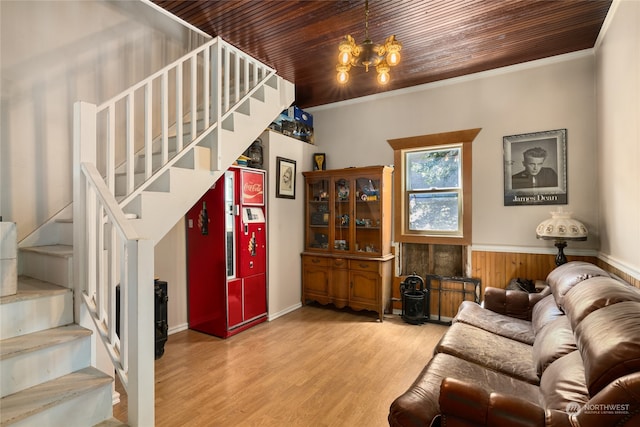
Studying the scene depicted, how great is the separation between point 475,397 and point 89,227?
7.15 feet

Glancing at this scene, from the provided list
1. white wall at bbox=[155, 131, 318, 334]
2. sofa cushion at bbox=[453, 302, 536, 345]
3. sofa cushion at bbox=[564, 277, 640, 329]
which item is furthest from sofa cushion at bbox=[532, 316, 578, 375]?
white wall at bbox=[155, 131, 318, 334]

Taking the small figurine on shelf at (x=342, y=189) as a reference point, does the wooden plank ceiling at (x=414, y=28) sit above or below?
above

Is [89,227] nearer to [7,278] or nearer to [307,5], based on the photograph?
[7,278]

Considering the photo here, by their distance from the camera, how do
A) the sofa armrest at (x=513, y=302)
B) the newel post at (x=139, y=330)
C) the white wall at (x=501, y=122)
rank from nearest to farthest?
1. the newel post at (x=139, y=330)
2. the sofa armrest at (x=513, y=302)
3. the white wall at (x=501, y=122)

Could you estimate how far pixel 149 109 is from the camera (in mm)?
2180

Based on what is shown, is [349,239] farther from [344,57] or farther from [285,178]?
[344,57]

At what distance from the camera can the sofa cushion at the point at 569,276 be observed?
2.09m

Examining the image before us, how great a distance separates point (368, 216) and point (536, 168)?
2.10 metres

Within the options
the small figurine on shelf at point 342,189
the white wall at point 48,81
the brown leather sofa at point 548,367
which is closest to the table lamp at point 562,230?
the brown leather sofa at point 548,367

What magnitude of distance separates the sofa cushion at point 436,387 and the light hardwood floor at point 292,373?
597mm

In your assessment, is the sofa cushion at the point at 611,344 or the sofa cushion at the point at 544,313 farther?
the sofa cushion at the point at 544,313

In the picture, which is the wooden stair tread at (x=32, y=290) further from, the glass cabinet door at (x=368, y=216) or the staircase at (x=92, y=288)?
the glass cabinet door at (x=368, y=216)

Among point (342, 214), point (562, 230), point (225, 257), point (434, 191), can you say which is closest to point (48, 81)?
point (225, 257)

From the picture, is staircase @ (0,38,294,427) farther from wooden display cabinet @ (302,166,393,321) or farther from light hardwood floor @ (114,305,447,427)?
wooden display cabinet @ (302,166,393,321)
